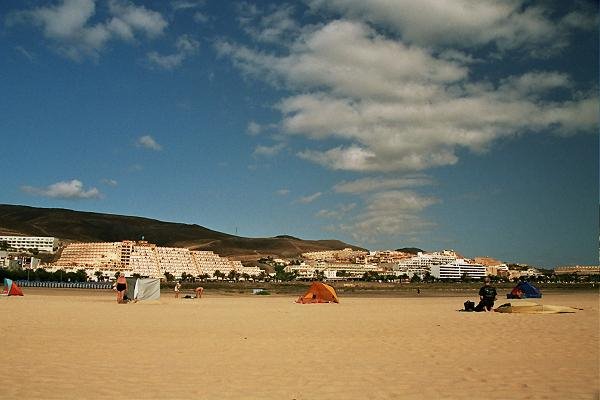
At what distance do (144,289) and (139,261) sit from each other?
127426mm

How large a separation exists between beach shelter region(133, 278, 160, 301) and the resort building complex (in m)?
114

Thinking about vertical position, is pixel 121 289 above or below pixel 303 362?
above

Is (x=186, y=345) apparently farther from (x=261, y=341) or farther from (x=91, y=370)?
(x=91, y=370)

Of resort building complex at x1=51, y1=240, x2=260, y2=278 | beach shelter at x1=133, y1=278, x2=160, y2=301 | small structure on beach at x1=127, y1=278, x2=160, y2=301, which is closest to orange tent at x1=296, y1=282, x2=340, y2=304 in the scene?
beach shelter at x1=133, y1=278, x2=160, y2=301

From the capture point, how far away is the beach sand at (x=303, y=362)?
677 centimetres

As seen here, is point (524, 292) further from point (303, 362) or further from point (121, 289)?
point (303, 362)

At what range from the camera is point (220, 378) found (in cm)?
756

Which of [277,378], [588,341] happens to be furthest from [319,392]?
[588,341]

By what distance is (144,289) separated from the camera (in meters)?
31.5

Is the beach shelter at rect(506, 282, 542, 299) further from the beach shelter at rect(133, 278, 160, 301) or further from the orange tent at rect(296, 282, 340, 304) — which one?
the beach shelter at rect(133, 278, 160, 301)

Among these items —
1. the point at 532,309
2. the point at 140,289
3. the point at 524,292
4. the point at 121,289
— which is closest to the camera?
the point at 532,309

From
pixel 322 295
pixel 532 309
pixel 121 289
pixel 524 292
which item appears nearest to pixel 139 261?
pixel 121 289

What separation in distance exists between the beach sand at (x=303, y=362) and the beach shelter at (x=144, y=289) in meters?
16.5

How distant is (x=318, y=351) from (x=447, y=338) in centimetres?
359
